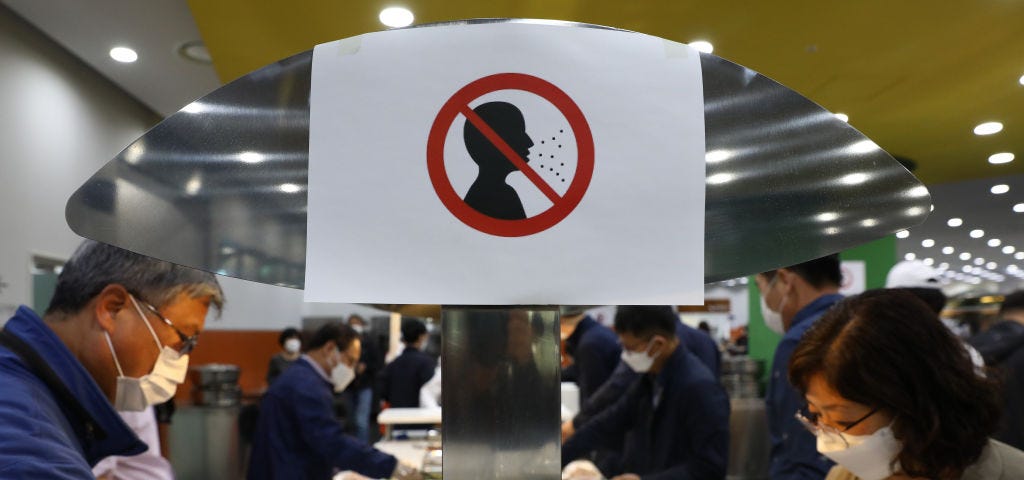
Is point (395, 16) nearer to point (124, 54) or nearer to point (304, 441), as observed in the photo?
point (304, 441)

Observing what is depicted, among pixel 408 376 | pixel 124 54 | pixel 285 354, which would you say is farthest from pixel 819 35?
pixel 285 354

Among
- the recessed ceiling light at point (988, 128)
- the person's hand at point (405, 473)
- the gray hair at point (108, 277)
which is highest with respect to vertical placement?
the recessed ceiling light at point (988, 128)

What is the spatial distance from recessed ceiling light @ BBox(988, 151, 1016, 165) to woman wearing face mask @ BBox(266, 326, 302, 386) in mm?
5833

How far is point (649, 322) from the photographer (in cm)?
278

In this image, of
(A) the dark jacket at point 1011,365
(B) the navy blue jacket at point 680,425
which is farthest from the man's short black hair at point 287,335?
(A) the dark jacket at point 1011,365

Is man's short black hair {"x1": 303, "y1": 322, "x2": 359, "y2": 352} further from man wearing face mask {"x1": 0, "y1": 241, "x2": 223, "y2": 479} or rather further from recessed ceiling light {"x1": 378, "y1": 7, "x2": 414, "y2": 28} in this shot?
man wearing face mask {"x1": 0, "y1": 241, "x2": 223, "y2": 479}

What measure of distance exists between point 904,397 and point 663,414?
146 cm

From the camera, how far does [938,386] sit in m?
1.24

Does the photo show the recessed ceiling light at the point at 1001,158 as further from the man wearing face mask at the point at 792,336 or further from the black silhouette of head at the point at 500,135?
the black silhouette of head at the point at 500,135

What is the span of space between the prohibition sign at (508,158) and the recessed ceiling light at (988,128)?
5.09m

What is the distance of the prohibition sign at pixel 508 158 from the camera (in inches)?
24.7

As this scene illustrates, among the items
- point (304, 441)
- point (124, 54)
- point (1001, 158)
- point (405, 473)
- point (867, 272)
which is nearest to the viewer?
point (405, 473)

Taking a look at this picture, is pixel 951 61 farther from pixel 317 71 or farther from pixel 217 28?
pixel 317 71

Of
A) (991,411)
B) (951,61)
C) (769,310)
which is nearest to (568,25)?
(991,411)
